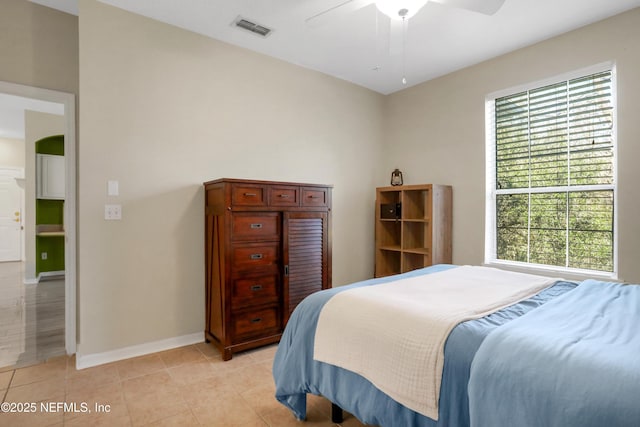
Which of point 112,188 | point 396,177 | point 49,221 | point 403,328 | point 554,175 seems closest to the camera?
point 403,328

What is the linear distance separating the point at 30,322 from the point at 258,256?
2654mm

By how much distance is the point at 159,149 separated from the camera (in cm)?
275

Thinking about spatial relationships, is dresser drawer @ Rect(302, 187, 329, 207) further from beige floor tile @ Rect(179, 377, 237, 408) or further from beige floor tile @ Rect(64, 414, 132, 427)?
beige floor tile @ Rect(64, 414, 132, 427)

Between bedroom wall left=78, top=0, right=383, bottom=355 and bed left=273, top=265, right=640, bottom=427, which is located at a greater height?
bedroom wall left=78, top=0, right=383, bottom=355

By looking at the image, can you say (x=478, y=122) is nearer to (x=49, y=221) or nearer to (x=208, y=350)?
(x=208, y=350)

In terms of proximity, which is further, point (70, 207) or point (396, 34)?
point (396, 34)

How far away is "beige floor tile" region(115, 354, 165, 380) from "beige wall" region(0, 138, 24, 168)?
7.37m

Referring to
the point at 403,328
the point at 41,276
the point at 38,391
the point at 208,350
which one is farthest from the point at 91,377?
the point at 41,276

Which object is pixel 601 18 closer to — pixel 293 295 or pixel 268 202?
pixel 268 202

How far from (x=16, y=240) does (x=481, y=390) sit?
961 cm

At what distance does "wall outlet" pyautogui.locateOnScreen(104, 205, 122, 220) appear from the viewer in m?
2.52

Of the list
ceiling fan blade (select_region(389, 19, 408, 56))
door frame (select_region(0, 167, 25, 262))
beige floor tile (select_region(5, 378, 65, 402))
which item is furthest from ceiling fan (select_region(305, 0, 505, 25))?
door frame (select_region(0, 167, 25, 262))

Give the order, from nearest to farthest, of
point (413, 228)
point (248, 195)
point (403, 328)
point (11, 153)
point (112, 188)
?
1. point (403, 328)
2. point (112, 188)
3. point (248, 195)
4. point (413, 228)
5. point (11, 153)

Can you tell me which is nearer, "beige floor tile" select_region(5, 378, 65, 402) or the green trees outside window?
"beige floor tile" select_region(5, 378, 65, 402)
